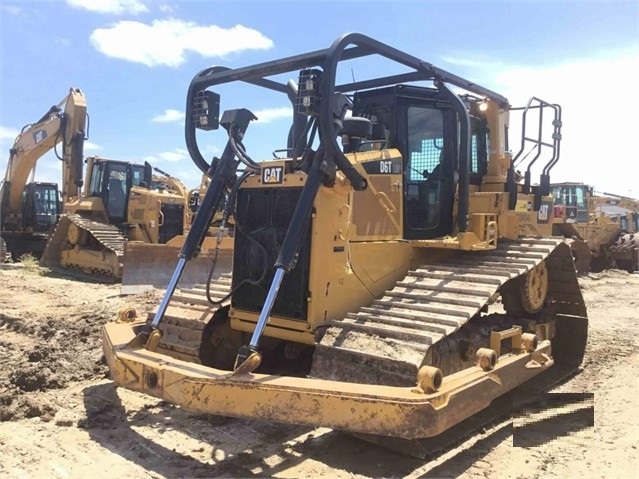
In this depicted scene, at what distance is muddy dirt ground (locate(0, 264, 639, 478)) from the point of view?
3.83 metres

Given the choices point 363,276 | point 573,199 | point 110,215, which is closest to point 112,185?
point 110,215

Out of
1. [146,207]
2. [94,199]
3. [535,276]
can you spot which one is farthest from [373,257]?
[94,199]

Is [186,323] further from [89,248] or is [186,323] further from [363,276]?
[89,248]

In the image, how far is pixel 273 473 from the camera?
3.75 meters

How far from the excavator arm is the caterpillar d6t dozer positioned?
11.6 meters

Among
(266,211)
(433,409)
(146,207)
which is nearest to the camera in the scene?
(433,409)

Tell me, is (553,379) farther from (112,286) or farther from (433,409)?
(112,286)

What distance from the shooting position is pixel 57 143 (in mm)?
16484

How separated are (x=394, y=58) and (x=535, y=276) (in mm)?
2879

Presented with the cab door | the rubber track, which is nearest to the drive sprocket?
the rubber track

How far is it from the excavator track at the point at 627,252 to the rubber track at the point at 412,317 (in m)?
15.9

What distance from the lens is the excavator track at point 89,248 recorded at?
13250mm

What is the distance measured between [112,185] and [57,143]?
2.44 m

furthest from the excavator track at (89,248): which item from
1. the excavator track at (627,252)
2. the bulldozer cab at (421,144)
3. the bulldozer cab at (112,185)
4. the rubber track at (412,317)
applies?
the excavator track at (627,252)
